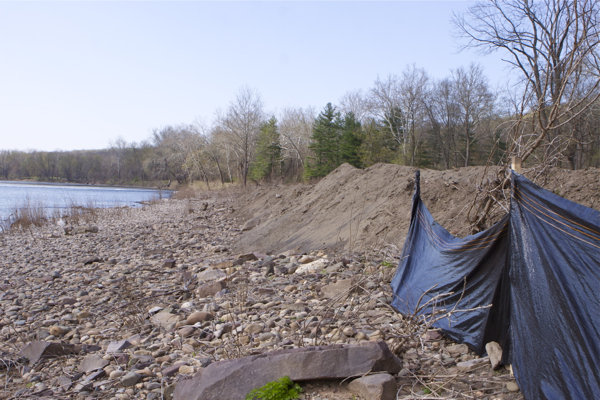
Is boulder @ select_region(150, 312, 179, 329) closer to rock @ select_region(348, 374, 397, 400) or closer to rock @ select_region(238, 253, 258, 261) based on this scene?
rock @ select_region(348, 374, 397, 400)

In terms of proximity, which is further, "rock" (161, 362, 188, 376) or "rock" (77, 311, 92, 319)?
"rock" (77, 311, 92, 319)

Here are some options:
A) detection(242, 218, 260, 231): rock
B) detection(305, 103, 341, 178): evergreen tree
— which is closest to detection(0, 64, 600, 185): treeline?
detection(305, 103, 341, 178): evergreen tree

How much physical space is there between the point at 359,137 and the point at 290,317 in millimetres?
36063

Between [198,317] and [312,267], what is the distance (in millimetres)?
2662

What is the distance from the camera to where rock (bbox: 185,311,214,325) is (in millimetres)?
4917

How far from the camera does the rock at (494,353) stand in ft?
10.4

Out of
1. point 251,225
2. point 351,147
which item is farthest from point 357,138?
point 251,225

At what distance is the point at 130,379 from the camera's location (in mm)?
3531

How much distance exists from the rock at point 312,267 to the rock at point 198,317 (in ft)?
7.44

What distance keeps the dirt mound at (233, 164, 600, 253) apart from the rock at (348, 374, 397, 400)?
Result: 3366 millimetres

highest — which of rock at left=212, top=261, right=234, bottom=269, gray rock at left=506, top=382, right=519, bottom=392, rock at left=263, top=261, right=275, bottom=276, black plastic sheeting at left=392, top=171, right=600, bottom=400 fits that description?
black plastic sheeting at left=392, top=171, right=600, bottom=400

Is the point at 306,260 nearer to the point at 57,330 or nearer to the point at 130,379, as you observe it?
the point at 57,330

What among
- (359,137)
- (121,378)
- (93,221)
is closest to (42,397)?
(121,378)

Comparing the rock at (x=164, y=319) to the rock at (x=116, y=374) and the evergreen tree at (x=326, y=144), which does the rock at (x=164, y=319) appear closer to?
the rock at (x=116, y=374)
